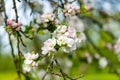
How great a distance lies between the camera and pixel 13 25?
2.26 meters

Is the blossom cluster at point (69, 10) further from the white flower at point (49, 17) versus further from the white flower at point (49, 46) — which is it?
the white flower at point (49, 46)

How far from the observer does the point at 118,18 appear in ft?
17.4

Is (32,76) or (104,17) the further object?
(104,17)

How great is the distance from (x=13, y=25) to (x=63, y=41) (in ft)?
1.14

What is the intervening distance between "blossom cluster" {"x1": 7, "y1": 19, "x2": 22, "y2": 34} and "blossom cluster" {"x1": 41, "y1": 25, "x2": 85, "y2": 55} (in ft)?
0.75

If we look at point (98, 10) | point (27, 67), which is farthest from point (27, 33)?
point (98, 10)

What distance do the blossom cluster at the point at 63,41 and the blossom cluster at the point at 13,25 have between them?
9.0 inches

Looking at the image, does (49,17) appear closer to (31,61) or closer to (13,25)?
(13,25)

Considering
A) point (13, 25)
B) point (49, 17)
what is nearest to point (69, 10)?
point (49, 17)

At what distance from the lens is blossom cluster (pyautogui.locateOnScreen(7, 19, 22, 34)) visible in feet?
7.38

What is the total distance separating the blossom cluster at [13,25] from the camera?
7.38 feet

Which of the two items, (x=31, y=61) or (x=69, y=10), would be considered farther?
(x=69, y=10)

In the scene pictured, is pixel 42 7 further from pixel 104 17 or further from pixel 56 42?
pixel 104 17

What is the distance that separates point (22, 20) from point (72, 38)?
1.51ft
